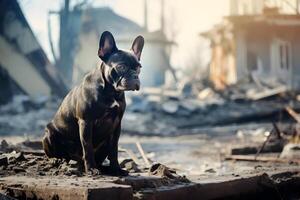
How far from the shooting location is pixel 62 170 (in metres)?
5.18

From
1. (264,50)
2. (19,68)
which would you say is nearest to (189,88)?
(264,50)

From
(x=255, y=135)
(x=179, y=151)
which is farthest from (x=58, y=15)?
(x=179, y=151)

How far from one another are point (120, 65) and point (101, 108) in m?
0.46

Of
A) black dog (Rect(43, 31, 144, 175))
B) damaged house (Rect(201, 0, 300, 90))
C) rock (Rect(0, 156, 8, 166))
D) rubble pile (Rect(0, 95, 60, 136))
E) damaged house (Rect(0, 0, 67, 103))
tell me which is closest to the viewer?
black dog (Rect(43, 31, 144, 175))

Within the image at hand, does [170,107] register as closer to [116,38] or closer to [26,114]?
[26,114]

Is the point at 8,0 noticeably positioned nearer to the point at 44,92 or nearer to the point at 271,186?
the point at 44,92

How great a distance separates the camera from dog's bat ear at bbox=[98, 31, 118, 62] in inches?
196

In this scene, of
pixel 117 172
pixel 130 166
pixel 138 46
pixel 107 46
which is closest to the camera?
pixel 107 46

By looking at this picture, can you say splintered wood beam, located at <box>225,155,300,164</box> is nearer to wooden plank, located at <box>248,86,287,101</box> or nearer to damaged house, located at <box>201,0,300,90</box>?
wooden plank, located at <box>248,86,287,101</box>

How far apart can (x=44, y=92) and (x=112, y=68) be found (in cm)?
1744

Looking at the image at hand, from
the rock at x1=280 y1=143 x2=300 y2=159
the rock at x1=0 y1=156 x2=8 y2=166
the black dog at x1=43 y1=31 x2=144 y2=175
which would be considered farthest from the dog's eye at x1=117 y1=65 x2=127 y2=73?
the rock at x1=280 y1=143 x2=300 y2=159

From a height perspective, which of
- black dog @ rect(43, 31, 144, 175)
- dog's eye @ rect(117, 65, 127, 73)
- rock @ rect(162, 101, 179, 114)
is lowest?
rock @ rect(162, 101, 179, 114)

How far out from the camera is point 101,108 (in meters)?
4.91

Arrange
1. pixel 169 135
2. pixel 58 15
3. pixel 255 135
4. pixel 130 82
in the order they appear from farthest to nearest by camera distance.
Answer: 1. pixel 58 15
2. pixel 169 135
3. pixel 255 135
4. pixel 130 82
